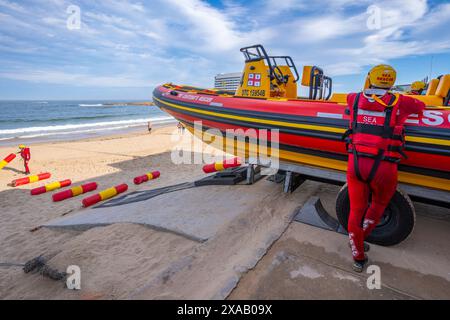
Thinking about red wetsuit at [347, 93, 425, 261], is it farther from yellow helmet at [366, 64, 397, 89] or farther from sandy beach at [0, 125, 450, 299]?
sandy beach at [0, 125, 450, 299]

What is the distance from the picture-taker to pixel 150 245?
2.52 meters

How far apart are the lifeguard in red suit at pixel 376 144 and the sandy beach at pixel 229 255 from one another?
31 centimetres

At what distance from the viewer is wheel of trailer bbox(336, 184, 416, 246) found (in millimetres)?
1955

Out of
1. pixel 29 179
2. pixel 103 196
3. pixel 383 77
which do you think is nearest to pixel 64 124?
pixel 29 179

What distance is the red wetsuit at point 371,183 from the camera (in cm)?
173

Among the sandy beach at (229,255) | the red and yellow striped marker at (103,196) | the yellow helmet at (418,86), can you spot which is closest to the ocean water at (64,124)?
the red and yellow striped marker at (103,196)

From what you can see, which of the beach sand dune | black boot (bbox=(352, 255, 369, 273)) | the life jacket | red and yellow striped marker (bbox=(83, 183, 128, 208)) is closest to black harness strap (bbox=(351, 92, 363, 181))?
the life jacket

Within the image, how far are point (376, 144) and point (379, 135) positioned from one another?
0.21 feet

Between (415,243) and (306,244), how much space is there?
3.02 feet

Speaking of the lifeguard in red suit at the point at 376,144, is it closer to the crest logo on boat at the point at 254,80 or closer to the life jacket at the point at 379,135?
the life jacket at the point at 379,135

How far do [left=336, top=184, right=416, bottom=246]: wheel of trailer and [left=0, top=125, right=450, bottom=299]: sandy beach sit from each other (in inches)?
3.9
